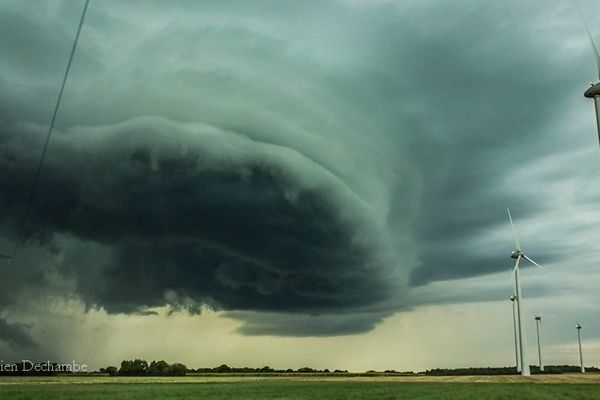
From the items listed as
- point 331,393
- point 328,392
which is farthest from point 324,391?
point 331,393

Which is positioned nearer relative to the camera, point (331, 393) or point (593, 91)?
point (593, 91)

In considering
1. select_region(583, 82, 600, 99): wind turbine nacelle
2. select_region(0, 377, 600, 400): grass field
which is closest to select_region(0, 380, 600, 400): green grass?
select_region(0, 377, 600, 400): grass field

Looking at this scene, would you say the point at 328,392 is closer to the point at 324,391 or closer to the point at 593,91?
the point at 324,391

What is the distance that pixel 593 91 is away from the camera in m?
63.3

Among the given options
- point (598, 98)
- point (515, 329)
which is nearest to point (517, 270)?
point (515, 329)

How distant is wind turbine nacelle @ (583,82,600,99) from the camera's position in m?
63.0

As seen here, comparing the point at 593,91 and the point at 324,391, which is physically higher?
the point at 593,91

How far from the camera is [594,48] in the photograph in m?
69.1

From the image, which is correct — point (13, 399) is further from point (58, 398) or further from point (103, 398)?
point (103, 398)

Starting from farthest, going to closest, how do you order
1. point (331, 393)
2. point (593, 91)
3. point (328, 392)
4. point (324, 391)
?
point (324, 391), point (328, 392), point (331, 393), point (593, 91)

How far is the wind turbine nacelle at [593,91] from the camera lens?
2480 inches

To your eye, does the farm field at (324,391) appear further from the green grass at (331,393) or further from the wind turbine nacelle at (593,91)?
the wind turbine nacelle at (593,91)

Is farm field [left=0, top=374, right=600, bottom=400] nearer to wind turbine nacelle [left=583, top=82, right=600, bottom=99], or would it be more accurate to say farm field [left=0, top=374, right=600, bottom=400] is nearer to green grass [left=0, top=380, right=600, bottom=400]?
green grass [left=0, top=380, right=600, bottom=400]

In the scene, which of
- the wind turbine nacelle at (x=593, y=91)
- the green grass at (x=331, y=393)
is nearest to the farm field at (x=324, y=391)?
the green grass at (x=331, y=393)
